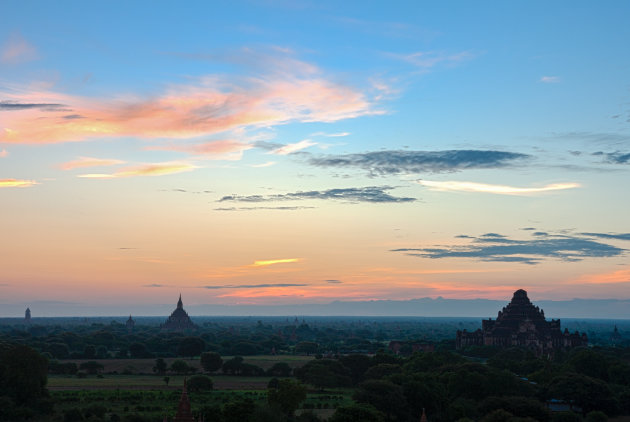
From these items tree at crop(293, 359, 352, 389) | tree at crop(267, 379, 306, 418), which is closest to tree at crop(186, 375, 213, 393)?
tree at crop(293, 359, 352, 389)

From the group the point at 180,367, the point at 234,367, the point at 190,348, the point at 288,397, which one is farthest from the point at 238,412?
the point at 190,348

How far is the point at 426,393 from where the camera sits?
284 ft

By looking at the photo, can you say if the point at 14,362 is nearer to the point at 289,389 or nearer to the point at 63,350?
the point at 289,389

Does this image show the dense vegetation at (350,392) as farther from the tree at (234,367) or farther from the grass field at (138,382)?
the tree at (234,367)

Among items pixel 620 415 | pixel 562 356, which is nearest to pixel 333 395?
pixel 620 415

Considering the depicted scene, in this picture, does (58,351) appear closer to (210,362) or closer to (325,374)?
(210,362)

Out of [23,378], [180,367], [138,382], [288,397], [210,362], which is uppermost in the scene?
[23,378]

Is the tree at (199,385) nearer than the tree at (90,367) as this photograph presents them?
Yes

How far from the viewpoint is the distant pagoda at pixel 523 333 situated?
621 ft

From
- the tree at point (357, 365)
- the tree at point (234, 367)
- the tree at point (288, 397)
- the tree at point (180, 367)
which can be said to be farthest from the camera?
the tree at point (234, 367)

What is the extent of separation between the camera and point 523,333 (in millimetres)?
190625

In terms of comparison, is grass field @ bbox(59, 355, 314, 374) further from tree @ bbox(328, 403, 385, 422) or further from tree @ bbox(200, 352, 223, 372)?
tree @ bbox(328, 403, 385, 422)

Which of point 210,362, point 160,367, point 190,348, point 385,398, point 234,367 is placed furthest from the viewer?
point 190,348

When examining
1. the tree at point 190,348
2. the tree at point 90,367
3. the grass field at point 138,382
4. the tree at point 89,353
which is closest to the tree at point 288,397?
the grass field at point 138,382
